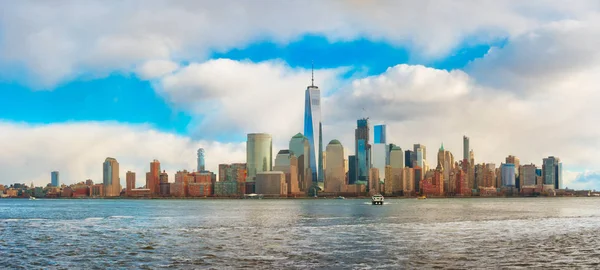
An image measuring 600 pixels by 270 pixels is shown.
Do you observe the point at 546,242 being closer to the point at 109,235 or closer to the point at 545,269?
the point at 545,269

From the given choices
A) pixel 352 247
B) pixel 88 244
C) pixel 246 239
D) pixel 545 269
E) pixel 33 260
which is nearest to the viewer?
pixel 545 269

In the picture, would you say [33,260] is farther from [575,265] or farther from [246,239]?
[575,265]

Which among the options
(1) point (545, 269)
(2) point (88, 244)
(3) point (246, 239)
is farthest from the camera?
(3) point (246, 239)

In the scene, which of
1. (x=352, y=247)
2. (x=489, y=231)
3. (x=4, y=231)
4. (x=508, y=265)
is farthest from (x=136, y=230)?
(x=508, y=265)

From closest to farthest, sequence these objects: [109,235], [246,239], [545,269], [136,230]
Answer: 1. [545,269]
2. [246,239]
3. [109,235]
4. [136,230]

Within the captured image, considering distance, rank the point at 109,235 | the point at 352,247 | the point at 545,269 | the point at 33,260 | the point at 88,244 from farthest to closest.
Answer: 1. the point at 109,235
2. the point at 88,244
3. the point at 352,247
4. the point at 33,260
5. the point at 545,269

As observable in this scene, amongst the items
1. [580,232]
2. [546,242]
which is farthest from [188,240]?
[580,232]

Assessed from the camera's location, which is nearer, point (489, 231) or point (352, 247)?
point (352, 247)

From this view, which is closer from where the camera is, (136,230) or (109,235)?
(109,235)

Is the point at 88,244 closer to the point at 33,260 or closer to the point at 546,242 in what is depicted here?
the point at 33,260
